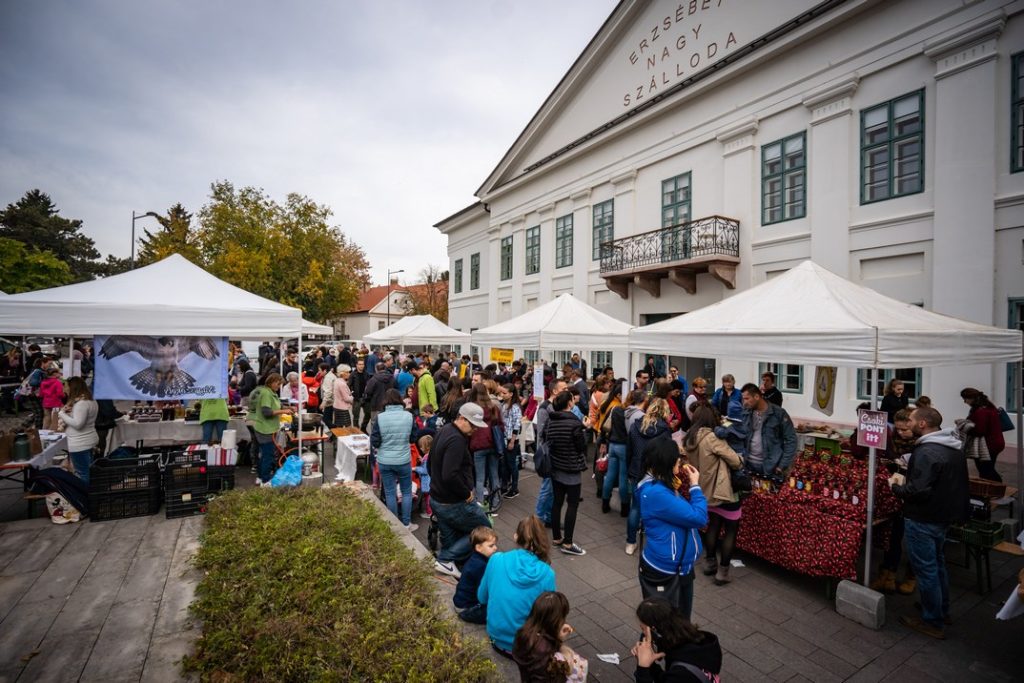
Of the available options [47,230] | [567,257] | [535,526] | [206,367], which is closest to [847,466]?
[535,526]

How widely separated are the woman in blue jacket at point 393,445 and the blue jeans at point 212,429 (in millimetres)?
3466

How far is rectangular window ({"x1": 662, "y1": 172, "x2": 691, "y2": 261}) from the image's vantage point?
1460 cm

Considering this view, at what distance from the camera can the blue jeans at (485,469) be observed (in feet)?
21.4

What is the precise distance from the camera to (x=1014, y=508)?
20.6 feet

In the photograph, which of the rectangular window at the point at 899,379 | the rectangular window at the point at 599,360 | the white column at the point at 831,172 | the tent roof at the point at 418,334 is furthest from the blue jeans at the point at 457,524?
the rectangular window at the point at 599,360

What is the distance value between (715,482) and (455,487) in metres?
2.73

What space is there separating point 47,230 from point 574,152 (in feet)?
158

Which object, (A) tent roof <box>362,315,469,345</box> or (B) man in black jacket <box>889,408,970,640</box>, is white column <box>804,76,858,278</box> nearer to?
(B) man in black jacket <box>889,408,970,640</box>

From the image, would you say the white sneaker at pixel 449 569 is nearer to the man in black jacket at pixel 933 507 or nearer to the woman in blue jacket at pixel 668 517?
the woman in blue jacket at pixel 668 517

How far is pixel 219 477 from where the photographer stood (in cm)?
643

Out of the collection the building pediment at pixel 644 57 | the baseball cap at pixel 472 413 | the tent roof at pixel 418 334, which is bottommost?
the baseball cap at pixel 472 413

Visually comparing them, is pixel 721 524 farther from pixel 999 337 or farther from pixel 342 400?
pixel 342 400

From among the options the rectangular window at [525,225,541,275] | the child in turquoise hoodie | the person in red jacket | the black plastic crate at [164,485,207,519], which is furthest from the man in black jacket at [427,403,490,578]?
the rectangular window at [525,225,541,275]

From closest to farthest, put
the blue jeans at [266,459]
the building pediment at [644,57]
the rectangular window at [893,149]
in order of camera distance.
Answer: the blue jeans at [266,459], the rectangular window at [893,149], the building pediment at [644,57]
